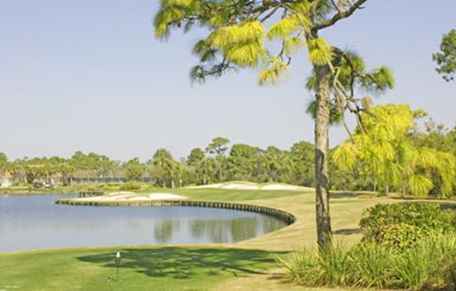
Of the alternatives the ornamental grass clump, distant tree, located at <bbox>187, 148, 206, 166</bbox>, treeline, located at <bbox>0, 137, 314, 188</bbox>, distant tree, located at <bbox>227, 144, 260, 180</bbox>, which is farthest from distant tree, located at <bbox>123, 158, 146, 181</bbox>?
the ornamental grass clump

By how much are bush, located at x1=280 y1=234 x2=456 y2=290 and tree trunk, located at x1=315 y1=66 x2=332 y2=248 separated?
2.45ft

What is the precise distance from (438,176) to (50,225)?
48.2 m

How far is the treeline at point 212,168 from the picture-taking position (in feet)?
383

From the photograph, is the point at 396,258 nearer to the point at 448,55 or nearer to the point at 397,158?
the point at 397,158

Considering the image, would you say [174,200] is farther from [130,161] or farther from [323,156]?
[130,161]

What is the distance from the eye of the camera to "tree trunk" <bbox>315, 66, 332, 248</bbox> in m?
12.8

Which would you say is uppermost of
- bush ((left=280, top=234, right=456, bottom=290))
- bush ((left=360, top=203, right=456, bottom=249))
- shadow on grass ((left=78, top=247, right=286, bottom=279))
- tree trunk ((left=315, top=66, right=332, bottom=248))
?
tree trunk ((left=315, top=66, right=332, bottom=248))

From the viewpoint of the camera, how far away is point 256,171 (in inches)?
4963

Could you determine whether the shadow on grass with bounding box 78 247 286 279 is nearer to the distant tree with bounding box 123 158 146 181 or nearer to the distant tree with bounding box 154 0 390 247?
the distant tree with bounding box 154 0 390 247

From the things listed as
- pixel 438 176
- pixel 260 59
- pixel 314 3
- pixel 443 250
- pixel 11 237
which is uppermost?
pixel 314 3

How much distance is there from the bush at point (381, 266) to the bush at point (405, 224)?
0.60 meters

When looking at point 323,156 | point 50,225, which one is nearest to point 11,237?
point 50,225

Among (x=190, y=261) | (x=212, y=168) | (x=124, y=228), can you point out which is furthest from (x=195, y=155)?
(x=190, y=261)

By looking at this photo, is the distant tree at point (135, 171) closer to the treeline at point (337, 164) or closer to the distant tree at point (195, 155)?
the treeline at point (337, 164)
